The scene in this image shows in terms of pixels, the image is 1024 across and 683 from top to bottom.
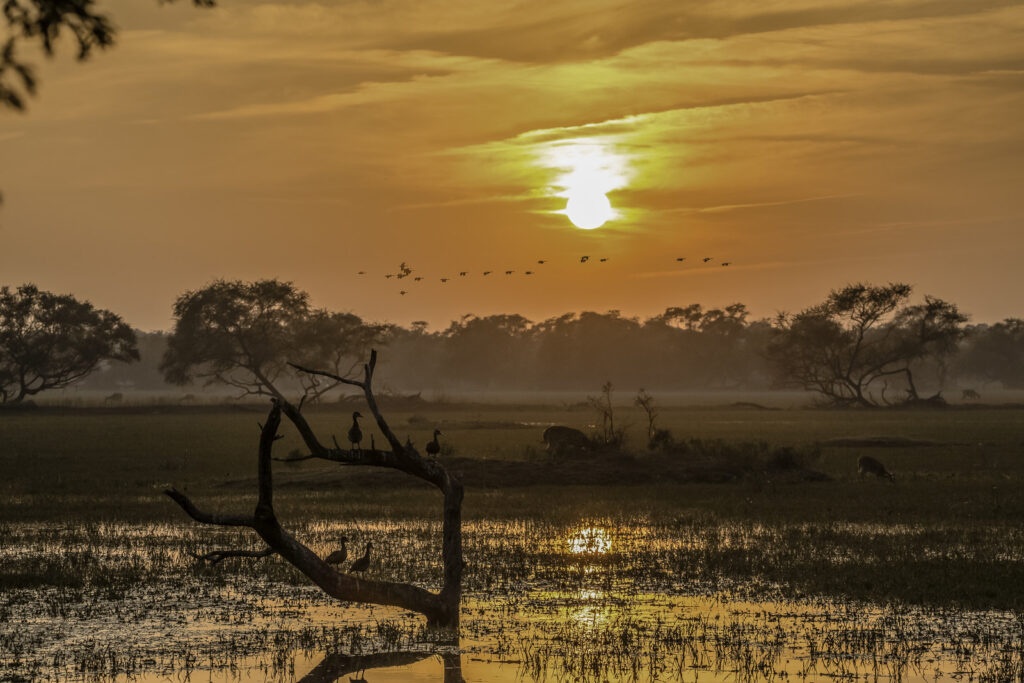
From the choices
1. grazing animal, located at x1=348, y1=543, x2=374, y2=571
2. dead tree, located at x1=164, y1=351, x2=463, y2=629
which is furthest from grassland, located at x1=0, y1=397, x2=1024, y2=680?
grazing animal, located at x1=348, y1=543, x2=374, y2=571

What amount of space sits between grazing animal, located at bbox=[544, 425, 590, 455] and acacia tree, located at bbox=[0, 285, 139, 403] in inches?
2893

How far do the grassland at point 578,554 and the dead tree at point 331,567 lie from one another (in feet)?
1.68

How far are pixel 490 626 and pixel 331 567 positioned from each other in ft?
7.19

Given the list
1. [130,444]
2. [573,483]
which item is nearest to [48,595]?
[573,483]

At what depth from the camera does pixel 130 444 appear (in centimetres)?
5425

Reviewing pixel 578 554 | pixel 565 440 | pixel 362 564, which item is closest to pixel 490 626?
pixel 362 564

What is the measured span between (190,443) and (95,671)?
43.6 m

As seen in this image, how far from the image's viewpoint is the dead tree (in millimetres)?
13828

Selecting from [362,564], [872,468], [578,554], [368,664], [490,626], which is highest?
[872,468]

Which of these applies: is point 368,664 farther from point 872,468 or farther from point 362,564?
point 872,468

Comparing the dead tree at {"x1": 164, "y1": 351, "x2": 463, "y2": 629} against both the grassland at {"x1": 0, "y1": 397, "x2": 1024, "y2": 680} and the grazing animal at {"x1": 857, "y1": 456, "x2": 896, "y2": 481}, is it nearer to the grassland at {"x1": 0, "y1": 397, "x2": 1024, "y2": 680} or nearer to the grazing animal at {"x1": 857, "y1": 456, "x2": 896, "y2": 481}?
the grassland at {"x1": 0, "y1": 397, "x2": 1024, "y2": 680}

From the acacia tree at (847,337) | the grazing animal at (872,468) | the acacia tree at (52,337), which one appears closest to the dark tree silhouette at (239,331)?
the acacia tree at (52,337)

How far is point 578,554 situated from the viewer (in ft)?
71.0

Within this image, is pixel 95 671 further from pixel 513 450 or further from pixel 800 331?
pixel 800 331
